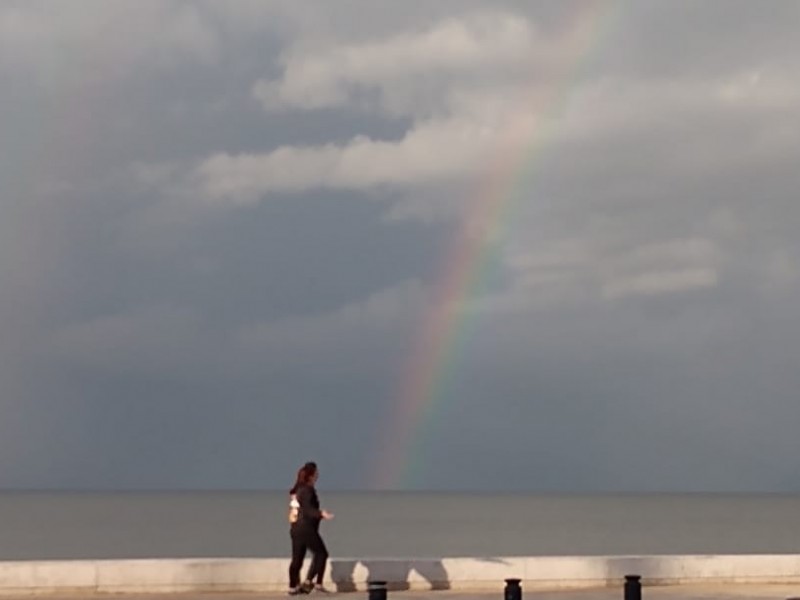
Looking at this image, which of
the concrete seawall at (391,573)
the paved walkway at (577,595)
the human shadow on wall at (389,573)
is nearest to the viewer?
the paved walkway at (577,595)

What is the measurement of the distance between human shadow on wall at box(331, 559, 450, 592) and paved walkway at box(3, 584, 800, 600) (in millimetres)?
380

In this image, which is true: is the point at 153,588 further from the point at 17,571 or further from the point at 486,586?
the point at 486,586

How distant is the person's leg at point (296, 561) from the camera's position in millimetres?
20719

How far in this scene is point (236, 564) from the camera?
21031 millimetres

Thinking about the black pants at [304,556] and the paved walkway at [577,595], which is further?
the black pants at [304,556]

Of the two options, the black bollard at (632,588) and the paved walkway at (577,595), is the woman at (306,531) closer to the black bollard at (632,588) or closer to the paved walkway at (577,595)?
the paved walkway at (577,595)

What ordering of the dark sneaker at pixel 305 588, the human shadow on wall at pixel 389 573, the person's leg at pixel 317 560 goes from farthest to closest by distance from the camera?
the human shadow on wall at pixel 389 573, the person's leg at pixel 317 560, the dark sneaker at pixel 305 588

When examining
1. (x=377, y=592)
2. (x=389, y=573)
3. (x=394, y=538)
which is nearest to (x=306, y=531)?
(x=389, y=573)

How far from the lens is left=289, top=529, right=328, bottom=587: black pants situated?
68.1 feet

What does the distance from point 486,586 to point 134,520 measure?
547ft

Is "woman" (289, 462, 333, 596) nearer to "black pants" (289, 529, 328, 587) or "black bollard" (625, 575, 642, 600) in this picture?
"black pants" (289, 529, 328, 587)

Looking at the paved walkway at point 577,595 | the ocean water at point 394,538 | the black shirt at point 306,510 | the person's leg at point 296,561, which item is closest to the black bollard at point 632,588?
the paved walkway at point 577,595

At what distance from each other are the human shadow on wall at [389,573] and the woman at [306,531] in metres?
0.49

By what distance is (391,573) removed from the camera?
2145 cm
